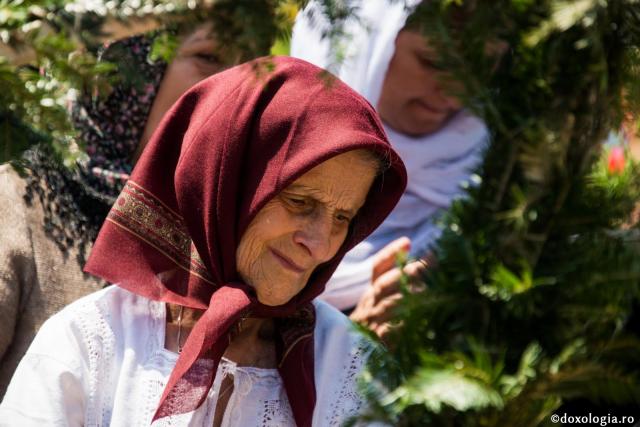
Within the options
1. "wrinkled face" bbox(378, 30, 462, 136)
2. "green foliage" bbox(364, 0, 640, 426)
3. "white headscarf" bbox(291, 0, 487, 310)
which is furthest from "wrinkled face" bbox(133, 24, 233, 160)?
"green foliage" bbox(364, 0, 640, 426)

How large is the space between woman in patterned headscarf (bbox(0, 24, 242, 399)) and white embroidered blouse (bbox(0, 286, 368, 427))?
416 millimetres

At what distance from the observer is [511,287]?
4.36 feet

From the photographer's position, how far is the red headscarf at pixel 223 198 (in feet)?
7.59

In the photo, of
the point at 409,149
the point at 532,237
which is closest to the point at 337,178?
the point at 532,237

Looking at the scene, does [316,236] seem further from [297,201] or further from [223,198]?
[223,198]

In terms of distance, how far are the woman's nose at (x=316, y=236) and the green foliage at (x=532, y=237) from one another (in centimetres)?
101

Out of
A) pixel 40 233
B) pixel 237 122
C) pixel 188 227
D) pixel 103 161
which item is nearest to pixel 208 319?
pixel 188 227

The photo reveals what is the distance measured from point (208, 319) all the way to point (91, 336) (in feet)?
0.94

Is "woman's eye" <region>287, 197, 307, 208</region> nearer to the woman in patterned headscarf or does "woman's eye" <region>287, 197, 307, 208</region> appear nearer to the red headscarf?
the red headscarf

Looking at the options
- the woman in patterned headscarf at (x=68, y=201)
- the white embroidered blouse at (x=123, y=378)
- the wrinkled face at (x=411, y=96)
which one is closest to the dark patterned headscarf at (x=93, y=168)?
the woman in patterned headscarf at (x=68, y=201)

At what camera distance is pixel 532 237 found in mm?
1345

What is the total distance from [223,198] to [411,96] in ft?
4.47

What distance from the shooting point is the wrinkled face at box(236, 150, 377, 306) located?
240 centimetres

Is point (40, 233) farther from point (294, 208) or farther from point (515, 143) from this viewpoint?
point (515, 143)
